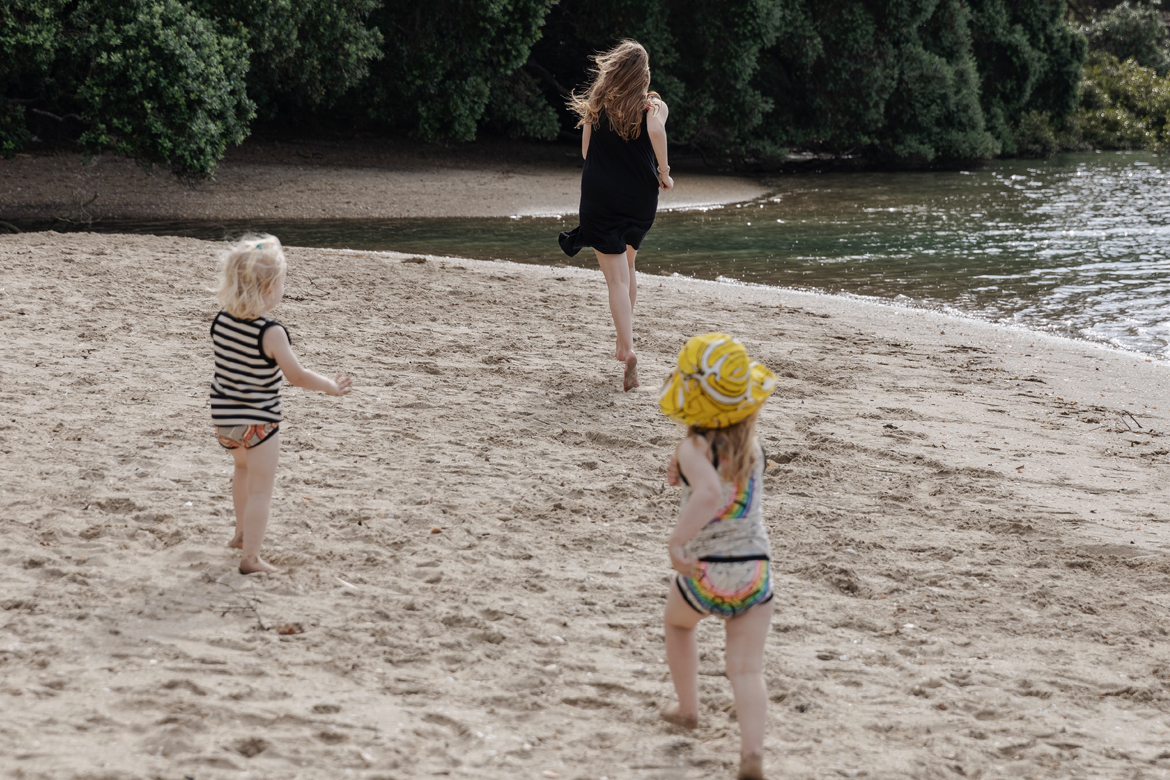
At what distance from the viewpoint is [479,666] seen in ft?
11.1

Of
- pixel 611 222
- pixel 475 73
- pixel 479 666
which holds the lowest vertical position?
pixel 479 666

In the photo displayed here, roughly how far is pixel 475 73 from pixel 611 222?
1707 cm

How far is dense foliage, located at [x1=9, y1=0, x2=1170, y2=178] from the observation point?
14.7 meters

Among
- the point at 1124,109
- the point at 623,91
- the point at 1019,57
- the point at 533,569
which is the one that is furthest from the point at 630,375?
the point at 1124,109

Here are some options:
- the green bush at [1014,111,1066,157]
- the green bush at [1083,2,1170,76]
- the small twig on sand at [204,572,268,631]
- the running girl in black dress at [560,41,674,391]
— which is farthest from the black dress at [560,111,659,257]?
the green bush at [1083,2,1170,76]

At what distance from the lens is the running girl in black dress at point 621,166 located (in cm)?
614

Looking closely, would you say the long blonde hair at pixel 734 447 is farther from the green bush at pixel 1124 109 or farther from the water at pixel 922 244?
the green bush at pixel 1124 109

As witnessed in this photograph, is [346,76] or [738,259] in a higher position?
[346,76]

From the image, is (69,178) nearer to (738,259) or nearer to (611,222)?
(738,259)

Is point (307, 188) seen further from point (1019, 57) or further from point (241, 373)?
point (1019, 57)

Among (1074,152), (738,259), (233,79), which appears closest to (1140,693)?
Result: (738,259)

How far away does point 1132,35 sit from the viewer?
40.1m

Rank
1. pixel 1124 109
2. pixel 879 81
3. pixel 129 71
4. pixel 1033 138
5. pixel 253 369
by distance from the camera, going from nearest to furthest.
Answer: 1. pixel 253 369
2. pixel 129 71
3. pixel 879 81
4. pixel 1033 138
5. pixel 1124 109

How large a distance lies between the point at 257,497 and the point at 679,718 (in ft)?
5.81
